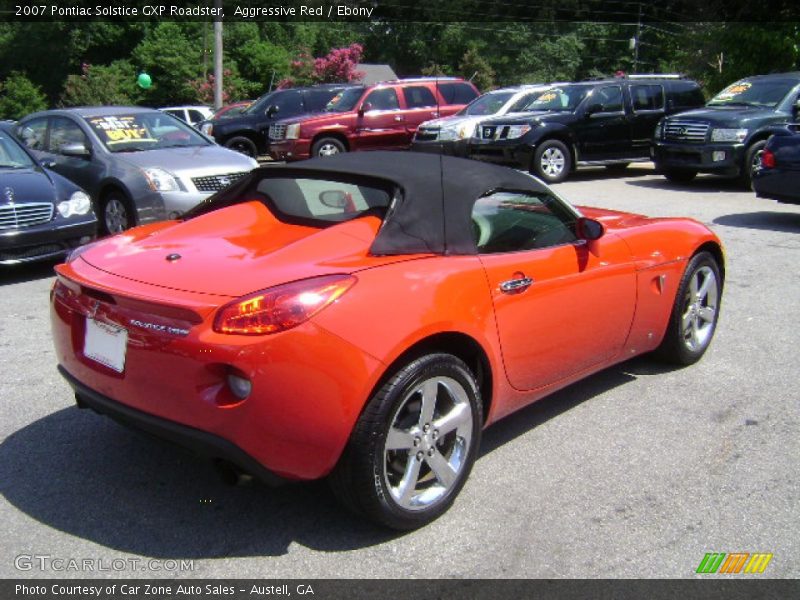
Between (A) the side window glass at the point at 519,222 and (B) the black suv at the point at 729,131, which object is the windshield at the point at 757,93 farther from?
(A) the side window glass at the point at 519,222

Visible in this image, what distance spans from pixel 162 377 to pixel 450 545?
126cm

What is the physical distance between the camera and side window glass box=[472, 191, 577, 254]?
377cm

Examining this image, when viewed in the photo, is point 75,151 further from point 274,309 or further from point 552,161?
point 552,161

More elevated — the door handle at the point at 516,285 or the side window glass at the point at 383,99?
the side window glass at the point at 383,99

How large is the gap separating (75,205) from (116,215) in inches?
51.1

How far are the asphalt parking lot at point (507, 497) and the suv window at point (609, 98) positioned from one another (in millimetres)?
11216

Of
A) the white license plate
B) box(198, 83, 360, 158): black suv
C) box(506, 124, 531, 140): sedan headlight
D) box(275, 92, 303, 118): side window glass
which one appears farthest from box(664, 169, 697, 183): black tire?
the white license plate

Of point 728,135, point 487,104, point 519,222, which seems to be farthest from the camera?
point 487,104

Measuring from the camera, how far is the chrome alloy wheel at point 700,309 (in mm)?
4965

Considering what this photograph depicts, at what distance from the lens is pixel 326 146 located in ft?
55.4

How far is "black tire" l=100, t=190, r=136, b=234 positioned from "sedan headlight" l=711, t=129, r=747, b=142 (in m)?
9.18

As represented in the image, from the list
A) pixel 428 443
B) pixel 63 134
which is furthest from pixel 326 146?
pixel 428 443

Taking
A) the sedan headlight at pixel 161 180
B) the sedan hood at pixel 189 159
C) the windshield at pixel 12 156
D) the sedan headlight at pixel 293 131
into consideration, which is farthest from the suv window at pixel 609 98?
the windshield at pixel 12 156

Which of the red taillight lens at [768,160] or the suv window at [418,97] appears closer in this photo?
the red taillight lens at [768,160]
